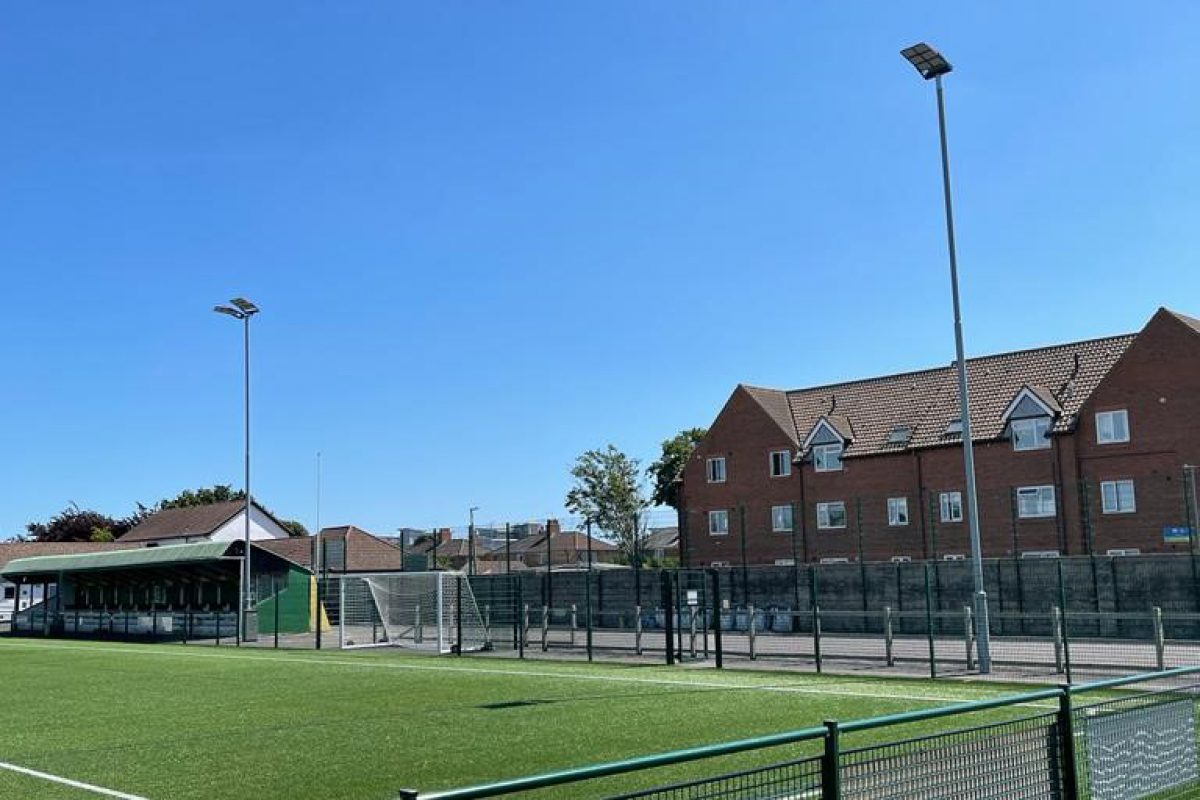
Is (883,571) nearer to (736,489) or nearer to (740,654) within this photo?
(740,654)

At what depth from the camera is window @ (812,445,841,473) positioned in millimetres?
53438

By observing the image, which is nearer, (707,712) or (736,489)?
(707,712)

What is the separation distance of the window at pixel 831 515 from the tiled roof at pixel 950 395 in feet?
8.52

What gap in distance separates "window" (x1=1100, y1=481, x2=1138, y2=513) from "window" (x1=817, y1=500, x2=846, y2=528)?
39.2 ft

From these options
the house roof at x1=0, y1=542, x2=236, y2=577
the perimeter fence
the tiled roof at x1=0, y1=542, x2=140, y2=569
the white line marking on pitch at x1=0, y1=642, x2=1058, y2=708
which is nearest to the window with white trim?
the perimeter fence

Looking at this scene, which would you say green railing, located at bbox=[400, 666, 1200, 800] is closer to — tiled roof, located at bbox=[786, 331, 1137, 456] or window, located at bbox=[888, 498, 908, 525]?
tiled roof, located at bbox=[786, 331, 1137, 456]

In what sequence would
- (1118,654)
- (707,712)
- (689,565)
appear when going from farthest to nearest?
(689,565) → (1118,654) → (707,712)

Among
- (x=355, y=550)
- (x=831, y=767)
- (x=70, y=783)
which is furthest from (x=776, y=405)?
(x=831, y=767)

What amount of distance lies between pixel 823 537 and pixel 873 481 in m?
3.56

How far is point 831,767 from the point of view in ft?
18.1

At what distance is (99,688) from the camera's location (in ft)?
75.7

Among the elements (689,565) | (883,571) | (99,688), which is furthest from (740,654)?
(689,565)

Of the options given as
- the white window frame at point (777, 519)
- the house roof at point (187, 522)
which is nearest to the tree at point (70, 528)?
the house roof at point (187, 522)

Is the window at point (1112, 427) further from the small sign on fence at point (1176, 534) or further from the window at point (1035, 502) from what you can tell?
the small sign on fence at point (1176, 534)
